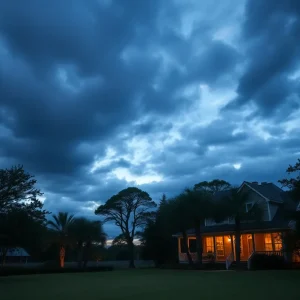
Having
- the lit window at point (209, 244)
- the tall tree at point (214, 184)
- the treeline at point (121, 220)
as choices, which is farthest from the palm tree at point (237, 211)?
the tall tree at point (214, 184)

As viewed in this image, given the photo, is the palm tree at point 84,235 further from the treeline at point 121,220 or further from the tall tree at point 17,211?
the tall tree at point 17,211

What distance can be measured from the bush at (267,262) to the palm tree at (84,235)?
16868 mm

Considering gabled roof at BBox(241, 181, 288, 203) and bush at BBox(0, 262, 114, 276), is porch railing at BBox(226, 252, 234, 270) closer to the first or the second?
gabled roof at BBox(241, 181, 288, 203)

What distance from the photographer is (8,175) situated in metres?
20.3

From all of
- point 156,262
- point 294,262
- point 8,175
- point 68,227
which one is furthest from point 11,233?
→ point 156,262

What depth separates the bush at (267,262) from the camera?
26547 mm

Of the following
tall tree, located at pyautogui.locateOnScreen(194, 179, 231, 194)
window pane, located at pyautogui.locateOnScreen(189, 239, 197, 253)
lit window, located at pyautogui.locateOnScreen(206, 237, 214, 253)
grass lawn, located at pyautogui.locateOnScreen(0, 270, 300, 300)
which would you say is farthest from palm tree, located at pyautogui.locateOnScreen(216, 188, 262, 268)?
tall tree, located at pyautogui.locateOnScreen(194, 179, 231, 194)

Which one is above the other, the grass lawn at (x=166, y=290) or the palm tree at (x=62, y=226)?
the palm tree at (x=62, y=226)

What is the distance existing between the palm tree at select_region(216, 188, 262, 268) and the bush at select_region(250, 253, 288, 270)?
4.88ft

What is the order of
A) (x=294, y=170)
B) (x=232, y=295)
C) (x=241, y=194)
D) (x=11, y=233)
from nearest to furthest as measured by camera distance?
(x=232, y=295)
(x=11, y=233)
(x=294, y=170)
(x=241, y=194)

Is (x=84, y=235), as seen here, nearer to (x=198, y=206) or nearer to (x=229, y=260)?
(x=198, y=206)

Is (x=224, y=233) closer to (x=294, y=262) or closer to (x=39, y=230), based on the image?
(x=294, y=262)

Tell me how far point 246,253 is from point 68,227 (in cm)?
1832

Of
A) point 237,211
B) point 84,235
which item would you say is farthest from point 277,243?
point 84,235
